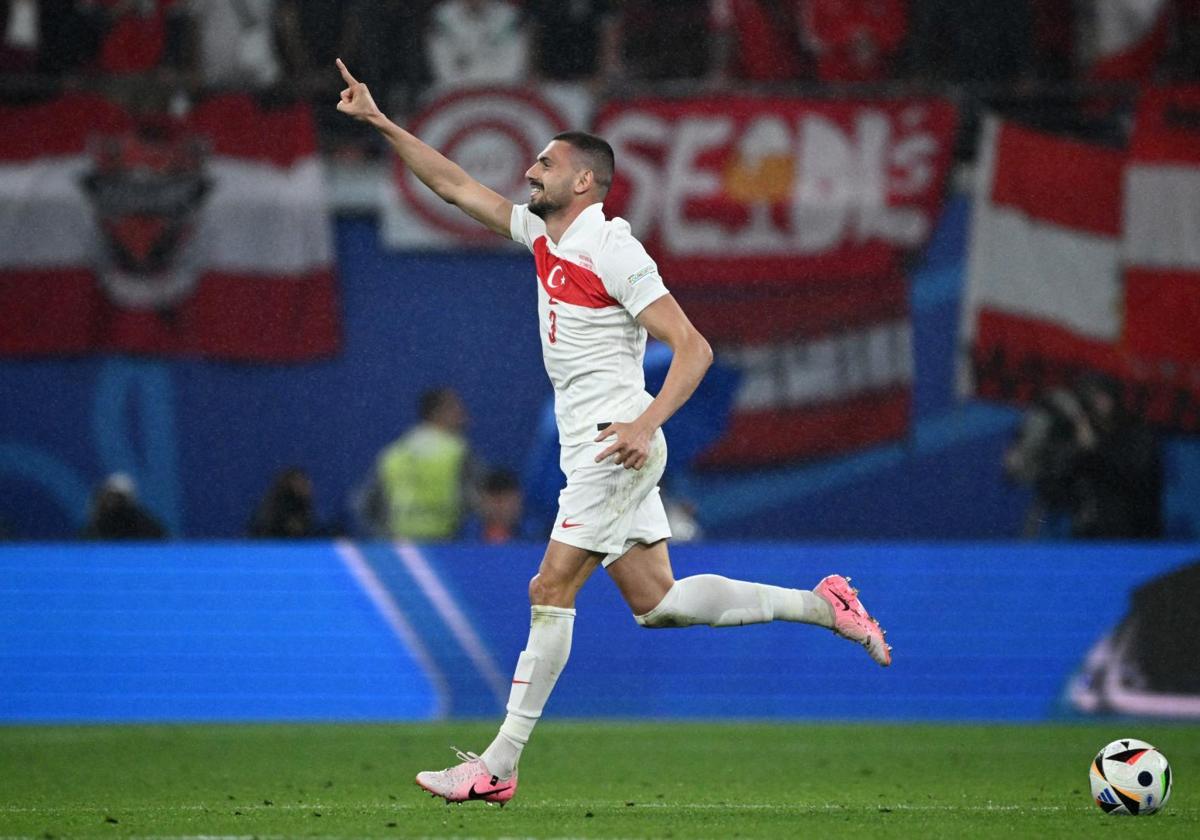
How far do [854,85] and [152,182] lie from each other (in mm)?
5036

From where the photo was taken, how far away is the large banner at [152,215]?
1444 centimetres

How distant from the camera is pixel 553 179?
20.4ft

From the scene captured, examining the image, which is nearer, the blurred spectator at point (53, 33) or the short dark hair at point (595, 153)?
the short dark hair at point (595, 153)

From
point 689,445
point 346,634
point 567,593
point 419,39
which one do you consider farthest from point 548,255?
point 419,39

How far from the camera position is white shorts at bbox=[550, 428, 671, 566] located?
19.9 feet

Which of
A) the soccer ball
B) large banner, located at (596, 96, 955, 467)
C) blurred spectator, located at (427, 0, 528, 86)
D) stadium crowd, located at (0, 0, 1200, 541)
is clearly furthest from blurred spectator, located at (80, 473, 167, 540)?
the soccer ball

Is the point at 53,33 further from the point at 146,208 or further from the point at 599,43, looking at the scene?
the point at 599,43

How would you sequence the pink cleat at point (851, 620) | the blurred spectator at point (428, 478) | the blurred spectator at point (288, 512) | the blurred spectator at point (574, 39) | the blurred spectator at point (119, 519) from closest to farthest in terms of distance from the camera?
the pink cleat at point (851, 620) < the blurred spectator at point (288, 512) < the blurred spectator at point (428, 478) < the blurred spectator at point (119, 519) < the blurred spectator at point (574, 39)

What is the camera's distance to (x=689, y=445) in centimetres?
1234

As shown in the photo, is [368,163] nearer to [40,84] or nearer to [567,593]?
[40,84]

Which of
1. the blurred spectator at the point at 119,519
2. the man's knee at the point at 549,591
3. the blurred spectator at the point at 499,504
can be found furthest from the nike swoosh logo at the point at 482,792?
the blurred spectator at the point at 119,519

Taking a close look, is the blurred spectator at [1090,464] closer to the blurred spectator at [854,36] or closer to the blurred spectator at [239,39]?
the blurred spectator at [854,36]

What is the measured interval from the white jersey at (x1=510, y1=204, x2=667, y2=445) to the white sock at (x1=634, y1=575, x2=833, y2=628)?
59cm

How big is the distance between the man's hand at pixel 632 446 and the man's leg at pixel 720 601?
435 millimetres
